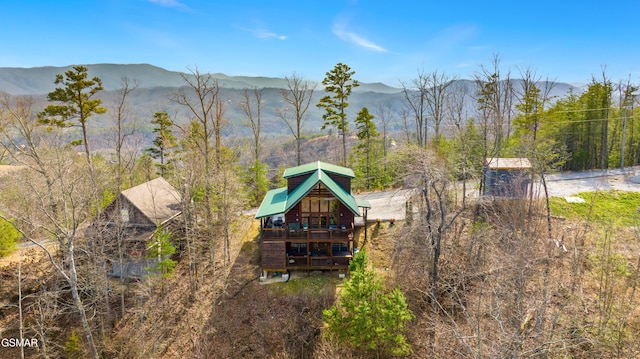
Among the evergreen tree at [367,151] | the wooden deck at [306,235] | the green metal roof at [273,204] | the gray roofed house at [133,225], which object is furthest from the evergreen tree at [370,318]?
the evergreen tree at [367,151]

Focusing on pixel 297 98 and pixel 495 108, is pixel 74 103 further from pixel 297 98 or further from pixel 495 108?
pixel 495 108

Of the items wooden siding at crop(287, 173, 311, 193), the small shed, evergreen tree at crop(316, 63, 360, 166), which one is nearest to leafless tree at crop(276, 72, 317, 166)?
evergreen tree at crop(316, 63, 360, 166)

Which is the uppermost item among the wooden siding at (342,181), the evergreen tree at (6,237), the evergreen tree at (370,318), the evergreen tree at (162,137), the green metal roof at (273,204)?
the evergreen tree at (162,137)

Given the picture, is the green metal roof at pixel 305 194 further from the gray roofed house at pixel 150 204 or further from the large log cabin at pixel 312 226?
the gray roofed house at pixel 150 204

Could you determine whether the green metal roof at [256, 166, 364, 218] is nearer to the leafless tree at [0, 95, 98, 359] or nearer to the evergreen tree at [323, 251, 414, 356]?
the evergreen tree at [323, 251, 414, 356]

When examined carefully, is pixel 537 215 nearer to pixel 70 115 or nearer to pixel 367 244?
pixel 367 244

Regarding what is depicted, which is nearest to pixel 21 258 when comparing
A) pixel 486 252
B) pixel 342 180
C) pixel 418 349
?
pixel 342 180
